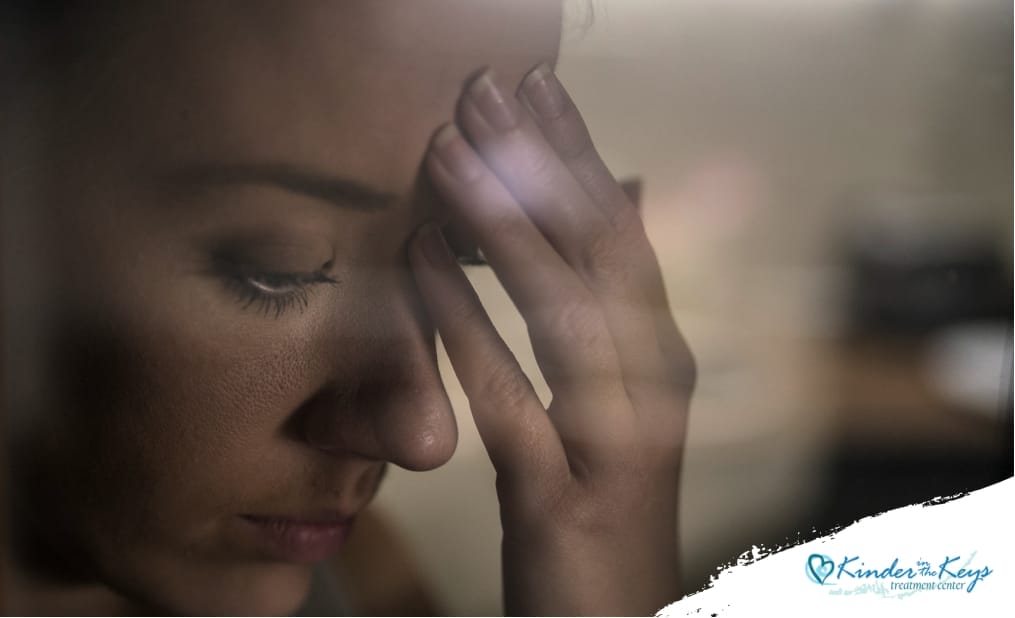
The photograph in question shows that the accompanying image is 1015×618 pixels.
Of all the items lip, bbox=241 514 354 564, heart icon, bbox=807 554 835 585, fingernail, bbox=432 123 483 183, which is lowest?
lip, bbox=241 514 354 564

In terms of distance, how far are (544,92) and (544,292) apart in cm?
20

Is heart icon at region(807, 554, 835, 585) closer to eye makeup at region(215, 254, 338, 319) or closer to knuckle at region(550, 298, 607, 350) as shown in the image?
knuckle at region(550, 298, 607, 350)

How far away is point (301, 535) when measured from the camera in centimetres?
84

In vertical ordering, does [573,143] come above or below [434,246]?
above

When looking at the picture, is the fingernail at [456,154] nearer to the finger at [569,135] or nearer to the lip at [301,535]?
the finger at [569,135]

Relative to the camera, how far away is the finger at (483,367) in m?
0.80

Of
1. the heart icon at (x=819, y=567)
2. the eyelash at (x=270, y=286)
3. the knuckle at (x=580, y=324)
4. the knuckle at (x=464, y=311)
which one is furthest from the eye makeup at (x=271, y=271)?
the heart icon at (x=819, y=567)

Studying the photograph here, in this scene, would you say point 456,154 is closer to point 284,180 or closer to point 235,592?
point 284,180

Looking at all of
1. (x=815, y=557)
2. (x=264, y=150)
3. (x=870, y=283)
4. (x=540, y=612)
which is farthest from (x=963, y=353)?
(x=264, y=150)

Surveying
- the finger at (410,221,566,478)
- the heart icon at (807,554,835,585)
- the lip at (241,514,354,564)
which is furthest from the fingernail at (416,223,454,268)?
the heart icon at (807,554,835,585)

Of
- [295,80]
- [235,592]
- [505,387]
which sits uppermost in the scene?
[295,80]

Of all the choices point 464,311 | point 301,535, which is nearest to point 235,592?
point 301,535

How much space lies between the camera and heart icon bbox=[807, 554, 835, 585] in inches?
33.9

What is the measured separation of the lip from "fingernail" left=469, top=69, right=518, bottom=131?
1.43ft
